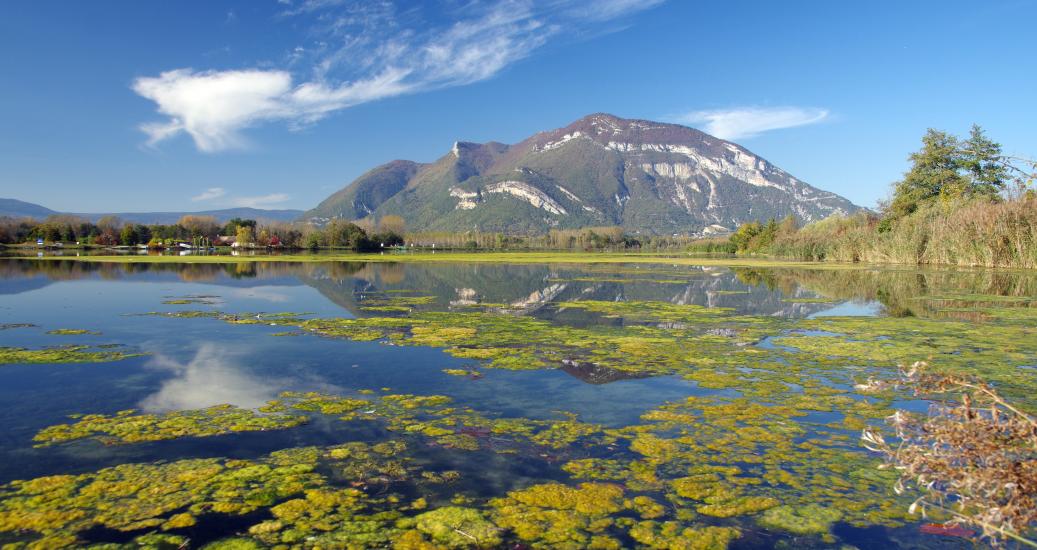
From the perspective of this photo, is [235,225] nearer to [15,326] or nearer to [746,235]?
[746,235]

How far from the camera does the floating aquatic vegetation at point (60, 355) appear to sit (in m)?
14.1

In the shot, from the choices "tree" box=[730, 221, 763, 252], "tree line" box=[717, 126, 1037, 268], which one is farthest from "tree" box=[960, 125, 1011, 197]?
"tree" box=[730, 221, 763, 252]

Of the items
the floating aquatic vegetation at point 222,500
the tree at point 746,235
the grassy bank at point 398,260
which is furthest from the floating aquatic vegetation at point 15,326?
the tree at point 746,235

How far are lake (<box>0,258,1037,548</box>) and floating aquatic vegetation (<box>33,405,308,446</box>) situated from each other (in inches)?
2.3

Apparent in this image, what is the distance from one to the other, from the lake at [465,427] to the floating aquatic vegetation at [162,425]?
6 centimetres

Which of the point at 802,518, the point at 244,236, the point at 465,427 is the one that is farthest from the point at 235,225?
the point at 802,518

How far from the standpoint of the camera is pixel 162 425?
9.41m

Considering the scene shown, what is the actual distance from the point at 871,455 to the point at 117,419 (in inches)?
495

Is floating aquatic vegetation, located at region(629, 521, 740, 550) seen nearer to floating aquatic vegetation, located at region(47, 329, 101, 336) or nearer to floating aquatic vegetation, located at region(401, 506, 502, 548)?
floating aquatic vegetation, located at region(401, 506, 502, 548)

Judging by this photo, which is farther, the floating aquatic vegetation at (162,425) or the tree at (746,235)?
the tree at (746,235)

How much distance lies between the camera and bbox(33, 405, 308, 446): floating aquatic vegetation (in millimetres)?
8820

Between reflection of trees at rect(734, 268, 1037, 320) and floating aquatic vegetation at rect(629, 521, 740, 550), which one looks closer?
floating aquatic vegetation at rect(629, 521, 740, 550)

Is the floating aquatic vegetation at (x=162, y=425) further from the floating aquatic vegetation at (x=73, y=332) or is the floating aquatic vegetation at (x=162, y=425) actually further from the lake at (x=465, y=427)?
the floating aquatic vegetation at (x=73, y=332)

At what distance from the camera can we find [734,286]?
39188 millimetres
